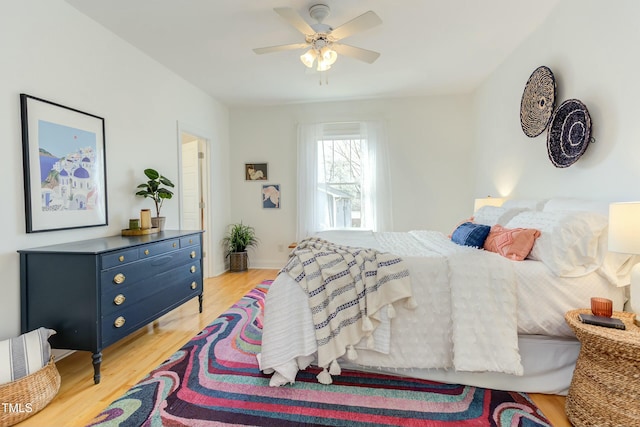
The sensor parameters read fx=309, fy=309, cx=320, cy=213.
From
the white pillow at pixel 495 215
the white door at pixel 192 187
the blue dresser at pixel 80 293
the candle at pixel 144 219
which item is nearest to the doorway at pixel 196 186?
the white door at pixel 192 187

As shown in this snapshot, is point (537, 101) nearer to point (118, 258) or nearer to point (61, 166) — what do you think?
point (118, 258)

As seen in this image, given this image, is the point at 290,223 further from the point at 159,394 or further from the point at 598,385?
the point at 598,385

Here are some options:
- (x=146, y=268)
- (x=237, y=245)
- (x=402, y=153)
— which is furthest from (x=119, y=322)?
(x=402, y=153)

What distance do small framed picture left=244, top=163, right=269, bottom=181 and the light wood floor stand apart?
7.40 ft

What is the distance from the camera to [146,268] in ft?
7.82

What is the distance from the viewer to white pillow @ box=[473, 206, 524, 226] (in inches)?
104

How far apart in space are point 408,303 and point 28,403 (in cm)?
214

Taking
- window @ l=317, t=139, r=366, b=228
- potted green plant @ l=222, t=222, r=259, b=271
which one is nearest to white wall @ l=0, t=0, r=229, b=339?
potted green plant @ l=222, t=222, r=259, b=271

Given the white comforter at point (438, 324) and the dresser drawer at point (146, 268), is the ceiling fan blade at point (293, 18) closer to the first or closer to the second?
the white comforter at point (438, 324)

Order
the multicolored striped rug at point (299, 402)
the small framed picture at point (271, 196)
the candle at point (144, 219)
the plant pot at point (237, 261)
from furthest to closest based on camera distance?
the small framed picture at point (271, 196)
the plant pot at point (237, 261)
the candle at point (144, 219)
the multicolored striped rug at point (299, 402)

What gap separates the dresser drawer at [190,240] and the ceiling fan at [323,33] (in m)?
1.81

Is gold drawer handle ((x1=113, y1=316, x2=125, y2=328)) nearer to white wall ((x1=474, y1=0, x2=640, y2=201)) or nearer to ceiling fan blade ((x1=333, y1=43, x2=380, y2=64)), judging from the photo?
ceiling fan blade ((x1=333, y1=43, x2=380, y2=64))

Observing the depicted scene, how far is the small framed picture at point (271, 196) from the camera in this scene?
510cm

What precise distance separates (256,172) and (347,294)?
12.0 feet
